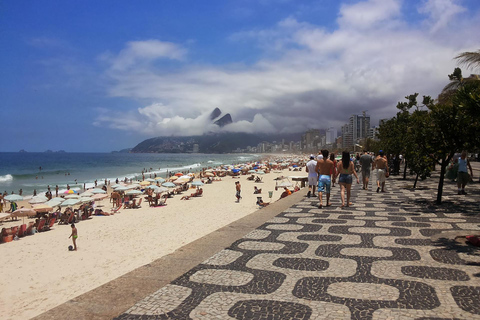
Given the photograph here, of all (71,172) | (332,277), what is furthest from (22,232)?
(71,172)

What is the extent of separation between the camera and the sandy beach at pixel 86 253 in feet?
18.9

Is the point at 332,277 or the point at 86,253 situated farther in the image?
the point at 86,253

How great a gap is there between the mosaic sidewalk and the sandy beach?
3213 millimetres

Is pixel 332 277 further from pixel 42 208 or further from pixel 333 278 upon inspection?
pixel 42 208

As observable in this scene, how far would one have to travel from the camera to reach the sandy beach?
5770 mm

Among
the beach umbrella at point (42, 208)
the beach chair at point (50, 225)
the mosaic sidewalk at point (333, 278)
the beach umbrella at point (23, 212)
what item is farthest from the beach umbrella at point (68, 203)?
the mosaic sidewalk at point (333, 278)

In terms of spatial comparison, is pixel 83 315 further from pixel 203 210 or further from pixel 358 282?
pixel 203 210

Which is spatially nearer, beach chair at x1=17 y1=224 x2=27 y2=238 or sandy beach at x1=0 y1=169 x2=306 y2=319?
sandy beach at x1=0 y1=169 x2=306 y2=319

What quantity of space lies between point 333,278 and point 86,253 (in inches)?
289

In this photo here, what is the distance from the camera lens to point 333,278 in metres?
3.45

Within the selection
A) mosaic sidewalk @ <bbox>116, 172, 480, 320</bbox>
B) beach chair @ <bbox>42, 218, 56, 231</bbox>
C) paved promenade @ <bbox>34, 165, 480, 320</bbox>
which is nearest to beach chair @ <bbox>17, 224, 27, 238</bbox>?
beach chair @ <bbox>42, 218, 56, 231</bbox>

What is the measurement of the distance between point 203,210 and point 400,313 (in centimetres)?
1211

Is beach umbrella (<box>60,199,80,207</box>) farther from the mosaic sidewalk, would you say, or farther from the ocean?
the mosaic sidewalk

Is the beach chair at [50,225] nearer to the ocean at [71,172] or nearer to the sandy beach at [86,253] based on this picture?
the sandy beach at [86,253]
